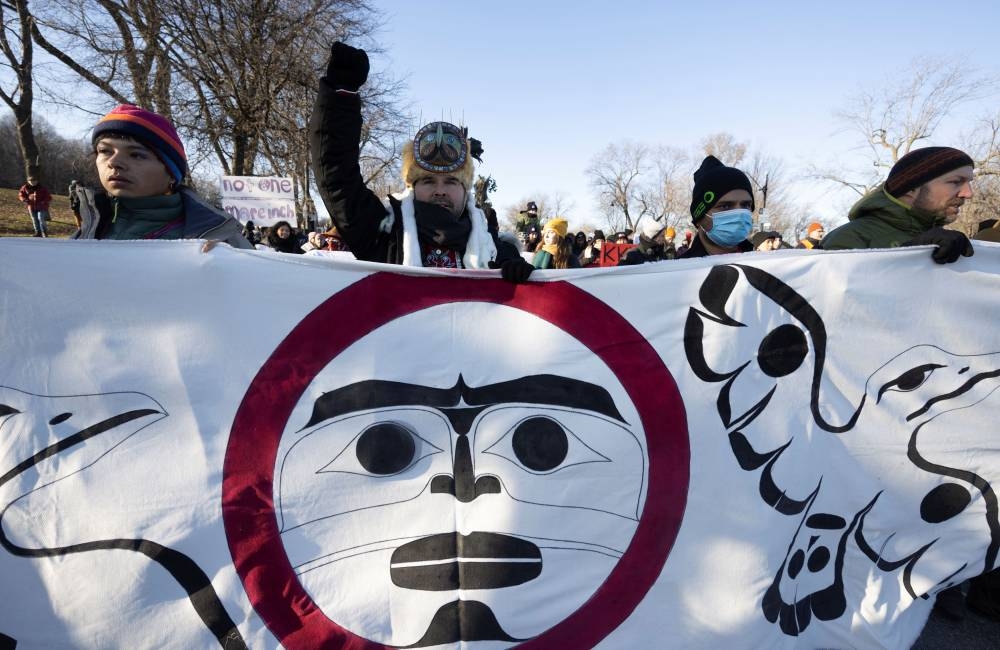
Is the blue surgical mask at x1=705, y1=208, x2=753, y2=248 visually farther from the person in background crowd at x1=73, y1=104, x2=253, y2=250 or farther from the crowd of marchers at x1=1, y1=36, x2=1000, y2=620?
the person in background crowd at x1=73, y1=104, x2=253, y2=250

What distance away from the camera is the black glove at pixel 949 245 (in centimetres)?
194

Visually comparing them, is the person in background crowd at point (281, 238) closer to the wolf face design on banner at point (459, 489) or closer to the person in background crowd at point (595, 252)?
the person in background crowd at point (595, 252)

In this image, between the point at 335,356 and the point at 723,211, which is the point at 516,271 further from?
the point at 723,211

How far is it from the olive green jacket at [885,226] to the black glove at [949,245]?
0.39 m

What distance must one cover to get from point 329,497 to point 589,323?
1.07m

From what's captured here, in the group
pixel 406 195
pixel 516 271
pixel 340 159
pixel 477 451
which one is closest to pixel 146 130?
pixel 340 159

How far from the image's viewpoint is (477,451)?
1.76m

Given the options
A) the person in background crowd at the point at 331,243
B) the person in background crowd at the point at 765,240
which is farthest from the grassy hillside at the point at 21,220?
the person in background crowd at the point at 765,240

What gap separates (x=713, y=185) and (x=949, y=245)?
98cm

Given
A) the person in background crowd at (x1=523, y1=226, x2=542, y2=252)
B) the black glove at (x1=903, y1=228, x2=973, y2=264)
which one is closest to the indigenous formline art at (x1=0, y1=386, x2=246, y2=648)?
the black glove at (x1=903, y1=228, x2=973, y2=264)

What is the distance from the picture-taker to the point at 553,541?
5.82ft

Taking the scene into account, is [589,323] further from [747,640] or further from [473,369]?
[747,640]

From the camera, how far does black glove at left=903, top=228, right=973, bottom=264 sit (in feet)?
6.36

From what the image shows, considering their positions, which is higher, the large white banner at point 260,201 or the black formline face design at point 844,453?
the large white banner at point 260,201
